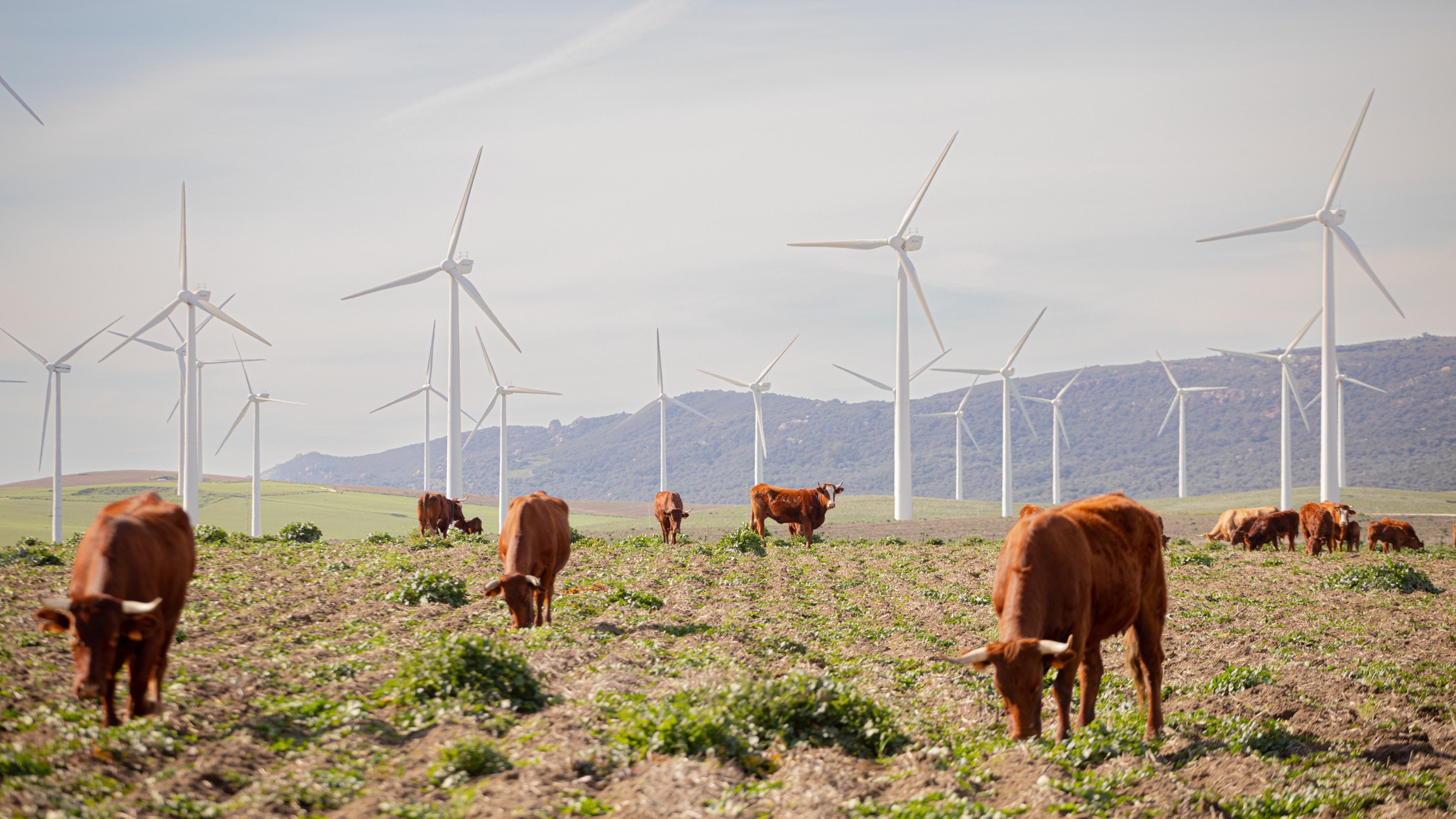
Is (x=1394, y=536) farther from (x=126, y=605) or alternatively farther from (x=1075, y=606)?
(x=126, y=605)

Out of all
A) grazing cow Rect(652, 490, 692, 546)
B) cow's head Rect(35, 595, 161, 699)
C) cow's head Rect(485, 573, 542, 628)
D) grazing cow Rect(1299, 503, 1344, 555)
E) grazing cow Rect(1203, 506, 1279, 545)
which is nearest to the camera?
cow's head Rect(35, 595, 161, 699)

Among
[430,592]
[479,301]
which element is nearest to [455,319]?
[479,301]

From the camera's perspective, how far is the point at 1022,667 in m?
9.53

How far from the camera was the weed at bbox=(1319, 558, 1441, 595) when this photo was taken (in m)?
23.3

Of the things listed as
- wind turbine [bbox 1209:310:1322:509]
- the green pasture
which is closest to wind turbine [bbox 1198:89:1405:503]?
wind turbine [bbox 1209:310:1322:509]

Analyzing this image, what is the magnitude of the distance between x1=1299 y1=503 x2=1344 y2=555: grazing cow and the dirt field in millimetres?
16153

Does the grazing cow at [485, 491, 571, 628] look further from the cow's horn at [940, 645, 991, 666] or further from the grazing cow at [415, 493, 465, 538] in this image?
the grazing cow at [415, 493, 465, 538]

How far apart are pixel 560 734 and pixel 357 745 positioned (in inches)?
74.8

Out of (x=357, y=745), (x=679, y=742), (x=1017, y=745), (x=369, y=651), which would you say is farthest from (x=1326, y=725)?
(x=369, y=651)

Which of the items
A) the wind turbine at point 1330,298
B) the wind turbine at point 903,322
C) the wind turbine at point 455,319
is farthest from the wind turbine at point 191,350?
the wind turbine at point 1330,298

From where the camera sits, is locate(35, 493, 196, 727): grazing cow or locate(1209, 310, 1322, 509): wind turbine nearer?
locate(35, 493, 196, 727): grazing cow

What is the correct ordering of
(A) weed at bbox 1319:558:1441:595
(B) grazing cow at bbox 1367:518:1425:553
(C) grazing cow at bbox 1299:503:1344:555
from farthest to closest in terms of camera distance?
(B) grazing cow at bbox 1367:518:1425:553 < (C) grazing cow at bbox 1299:503:1344:555 < (A) weed at bbox 1319:558:1441:595

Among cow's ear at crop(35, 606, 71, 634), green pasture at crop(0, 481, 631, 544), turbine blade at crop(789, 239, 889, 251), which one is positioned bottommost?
green pasture at crop(0, 481, 631, 544)

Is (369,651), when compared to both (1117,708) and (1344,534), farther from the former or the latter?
(1344,534)
